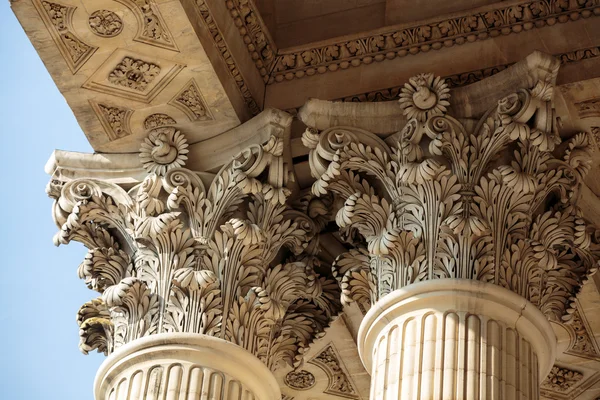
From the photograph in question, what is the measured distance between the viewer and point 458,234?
15.3m

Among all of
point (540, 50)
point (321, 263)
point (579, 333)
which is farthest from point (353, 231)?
point (579, 333)

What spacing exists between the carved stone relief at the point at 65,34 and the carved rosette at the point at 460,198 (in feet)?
7.86

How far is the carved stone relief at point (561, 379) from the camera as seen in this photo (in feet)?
66.0

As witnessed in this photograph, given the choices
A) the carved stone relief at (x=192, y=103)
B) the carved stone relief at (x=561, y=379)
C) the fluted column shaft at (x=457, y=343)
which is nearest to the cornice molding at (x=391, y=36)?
the carved stone relief at (x=192, y=103)

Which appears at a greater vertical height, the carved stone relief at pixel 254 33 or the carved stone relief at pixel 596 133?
the carved stone relief at pixel 254 33

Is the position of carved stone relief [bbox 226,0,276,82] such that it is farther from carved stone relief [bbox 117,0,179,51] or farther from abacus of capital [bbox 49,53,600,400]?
abacus of capital [bbox 49,53,600,400]

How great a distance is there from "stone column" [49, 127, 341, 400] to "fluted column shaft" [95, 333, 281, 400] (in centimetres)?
1

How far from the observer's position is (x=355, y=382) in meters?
20.5

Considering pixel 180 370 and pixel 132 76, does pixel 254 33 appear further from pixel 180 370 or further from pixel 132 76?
pixel 180 370

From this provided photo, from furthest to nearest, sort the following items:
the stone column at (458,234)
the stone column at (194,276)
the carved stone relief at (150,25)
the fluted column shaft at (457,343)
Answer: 1. the carved stone relief at (150,25)
2. the stone column at (194,276)
3. the stone column at (458,234)
4. the fluted column shaft at (457,343)

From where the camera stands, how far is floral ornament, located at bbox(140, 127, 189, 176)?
17.0m

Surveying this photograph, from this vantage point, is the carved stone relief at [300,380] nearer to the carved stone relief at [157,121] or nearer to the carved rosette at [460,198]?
the carved rosette at [460,198]

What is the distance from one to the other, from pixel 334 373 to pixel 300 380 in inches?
16.8

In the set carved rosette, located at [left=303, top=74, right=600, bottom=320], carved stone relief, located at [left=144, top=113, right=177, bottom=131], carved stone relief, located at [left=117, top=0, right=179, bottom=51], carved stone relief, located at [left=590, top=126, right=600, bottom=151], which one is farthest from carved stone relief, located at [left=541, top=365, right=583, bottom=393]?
carved stone relief, located at [left=117, top=0, right=179, bottom=51]
